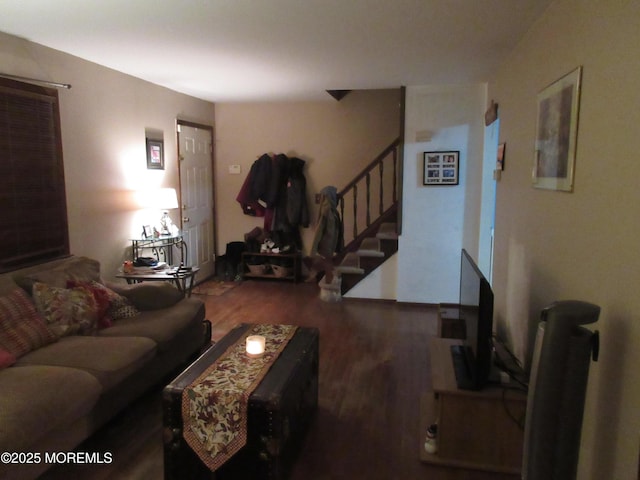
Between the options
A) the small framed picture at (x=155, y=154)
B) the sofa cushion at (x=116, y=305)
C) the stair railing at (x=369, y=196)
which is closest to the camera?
the sofa cushion at (x=116, y=305)

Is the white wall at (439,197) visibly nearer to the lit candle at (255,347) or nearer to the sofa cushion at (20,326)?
the lit candle at (255,347)

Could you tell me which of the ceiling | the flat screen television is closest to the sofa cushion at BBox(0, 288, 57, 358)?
the ceiling

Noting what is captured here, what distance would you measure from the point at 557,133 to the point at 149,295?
2.87 metres

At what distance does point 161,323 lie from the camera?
3156mm

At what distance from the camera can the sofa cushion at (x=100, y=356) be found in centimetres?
244

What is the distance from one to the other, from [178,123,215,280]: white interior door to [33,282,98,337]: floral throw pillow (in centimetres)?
266

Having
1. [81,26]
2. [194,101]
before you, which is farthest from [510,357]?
[194,101]

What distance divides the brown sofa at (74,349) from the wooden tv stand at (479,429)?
5.63 ft

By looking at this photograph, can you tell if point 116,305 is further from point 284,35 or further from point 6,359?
point 284,35

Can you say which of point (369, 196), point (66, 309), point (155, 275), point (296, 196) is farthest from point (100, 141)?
point (369, 196)

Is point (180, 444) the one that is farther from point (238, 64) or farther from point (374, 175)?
point (374, 175)

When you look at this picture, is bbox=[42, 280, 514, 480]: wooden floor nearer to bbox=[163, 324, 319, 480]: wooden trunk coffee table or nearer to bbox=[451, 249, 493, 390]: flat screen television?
bbox=[163, 324, 319, 480]: wooden trunk coffee table

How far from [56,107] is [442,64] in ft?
10.2

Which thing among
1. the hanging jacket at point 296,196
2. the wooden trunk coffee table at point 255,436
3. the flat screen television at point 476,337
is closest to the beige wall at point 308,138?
the hanging jacket at point 296,196
